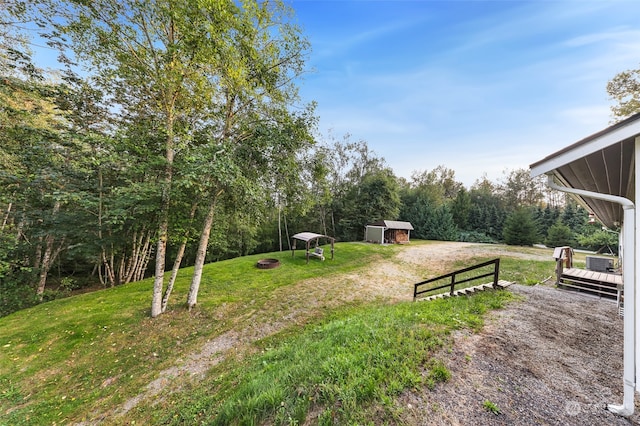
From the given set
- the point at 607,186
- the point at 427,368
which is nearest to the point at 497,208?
the point at 607,186

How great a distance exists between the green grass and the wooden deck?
3.09 metres

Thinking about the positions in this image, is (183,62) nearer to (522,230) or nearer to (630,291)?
(630,291)

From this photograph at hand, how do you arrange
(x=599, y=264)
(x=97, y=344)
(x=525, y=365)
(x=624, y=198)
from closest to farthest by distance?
(x=624, y=198), (x=525, y=365), (x=97, y=344), (x=599, y=264)

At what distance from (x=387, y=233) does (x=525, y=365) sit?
20.1 m

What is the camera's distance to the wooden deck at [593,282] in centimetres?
648

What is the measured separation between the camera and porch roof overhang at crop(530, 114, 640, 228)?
87.1 inches

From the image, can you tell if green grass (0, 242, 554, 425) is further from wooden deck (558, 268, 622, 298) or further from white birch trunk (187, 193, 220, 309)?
wooden deck (558, 268, 622, 298)

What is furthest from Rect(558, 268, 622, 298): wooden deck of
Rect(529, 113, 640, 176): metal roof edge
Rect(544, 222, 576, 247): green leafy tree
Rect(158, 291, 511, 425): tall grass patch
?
Rect(544, 222, 576, 247): green leafy tree

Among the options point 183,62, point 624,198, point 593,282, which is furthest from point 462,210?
point 183,62

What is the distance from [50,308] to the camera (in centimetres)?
819

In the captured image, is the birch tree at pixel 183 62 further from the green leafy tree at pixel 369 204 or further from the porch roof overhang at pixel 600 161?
the green leafy tree at pixel 369 204

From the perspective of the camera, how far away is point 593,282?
272 inches

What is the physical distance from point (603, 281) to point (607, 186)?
4.86 meters

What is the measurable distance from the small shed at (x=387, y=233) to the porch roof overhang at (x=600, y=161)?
18.6m
